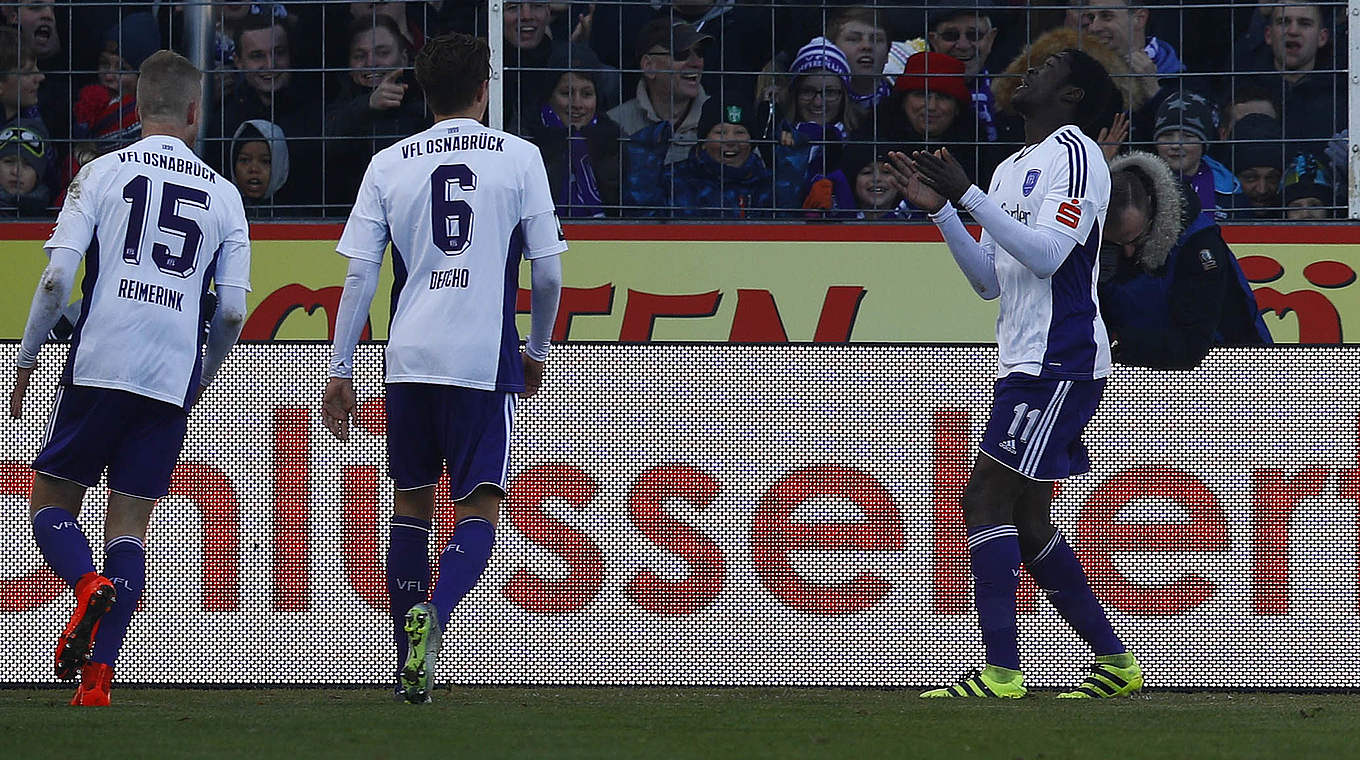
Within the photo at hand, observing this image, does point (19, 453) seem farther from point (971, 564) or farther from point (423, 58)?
point (971, 564)

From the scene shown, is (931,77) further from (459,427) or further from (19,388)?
(19,388)

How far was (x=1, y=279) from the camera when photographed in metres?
7.98

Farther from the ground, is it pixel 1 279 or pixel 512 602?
pixel 1 279

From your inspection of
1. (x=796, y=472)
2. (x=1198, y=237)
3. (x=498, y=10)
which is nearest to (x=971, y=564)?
(x=796, y=472)

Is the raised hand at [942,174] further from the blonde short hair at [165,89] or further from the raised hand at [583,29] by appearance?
the raised hand at [583,29]

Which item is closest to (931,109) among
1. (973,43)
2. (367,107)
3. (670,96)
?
(973,43)

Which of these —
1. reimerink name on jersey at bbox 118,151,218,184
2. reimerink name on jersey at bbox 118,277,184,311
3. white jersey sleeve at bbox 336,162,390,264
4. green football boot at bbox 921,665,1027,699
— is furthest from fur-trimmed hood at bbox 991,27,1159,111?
reimerink name on jersey at bbox 118,277,184,311

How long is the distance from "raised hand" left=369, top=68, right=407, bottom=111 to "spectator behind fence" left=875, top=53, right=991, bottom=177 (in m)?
1.82

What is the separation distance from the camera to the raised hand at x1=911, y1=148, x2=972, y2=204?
15.2ft

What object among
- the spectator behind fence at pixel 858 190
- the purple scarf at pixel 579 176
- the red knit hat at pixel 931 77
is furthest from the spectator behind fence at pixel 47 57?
the red knit hat at pixel 931 77

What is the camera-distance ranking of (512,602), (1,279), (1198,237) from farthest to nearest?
1. (1,279)
2. (1198,237)
3. (512,602)

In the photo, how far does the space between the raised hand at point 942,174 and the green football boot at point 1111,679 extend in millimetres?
1159

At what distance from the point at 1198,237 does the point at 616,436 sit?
10.2ft

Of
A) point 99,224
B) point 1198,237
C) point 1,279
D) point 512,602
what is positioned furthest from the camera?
point 1,279
